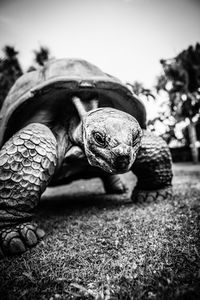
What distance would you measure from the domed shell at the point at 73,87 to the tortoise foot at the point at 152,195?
98cm

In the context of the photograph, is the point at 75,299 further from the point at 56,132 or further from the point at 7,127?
the point at 7,127

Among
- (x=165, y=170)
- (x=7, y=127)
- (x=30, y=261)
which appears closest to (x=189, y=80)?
(x=165, y=170)

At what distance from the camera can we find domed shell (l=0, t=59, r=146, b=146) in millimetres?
2078

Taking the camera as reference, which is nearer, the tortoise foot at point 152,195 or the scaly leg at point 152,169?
the scaly leg at point 152,169

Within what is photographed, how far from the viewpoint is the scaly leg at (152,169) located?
7.01 ft

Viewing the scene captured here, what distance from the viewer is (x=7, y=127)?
2139 millimetres

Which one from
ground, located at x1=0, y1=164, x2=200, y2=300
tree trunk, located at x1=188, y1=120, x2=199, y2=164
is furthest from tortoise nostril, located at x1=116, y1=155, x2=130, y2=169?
tree trunk, located at x1=188, y1=120, x2=199, y2=164

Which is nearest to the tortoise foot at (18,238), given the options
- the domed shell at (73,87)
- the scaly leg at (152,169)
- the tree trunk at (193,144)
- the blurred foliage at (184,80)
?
the domed shell at (73,87)

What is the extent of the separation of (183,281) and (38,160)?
4.15 ft

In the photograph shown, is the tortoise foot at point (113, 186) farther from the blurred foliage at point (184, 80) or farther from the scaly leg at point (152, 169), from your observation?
the blurred foliage at point (184, 80)

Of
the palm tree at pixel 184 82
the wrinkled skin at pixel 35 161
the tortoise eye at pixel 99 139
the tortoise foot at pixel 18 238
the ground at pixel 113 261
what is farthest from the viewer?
the palm tree at pixel 184 82

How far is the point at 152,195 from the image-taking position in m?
2.32

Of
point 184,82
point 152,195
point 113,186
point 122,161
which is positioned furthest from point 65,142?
point 184,82

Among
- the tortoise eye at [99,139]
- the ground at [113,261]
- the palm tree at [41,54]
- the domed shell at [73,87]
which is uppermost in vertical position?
the palm tree at [41,54]
